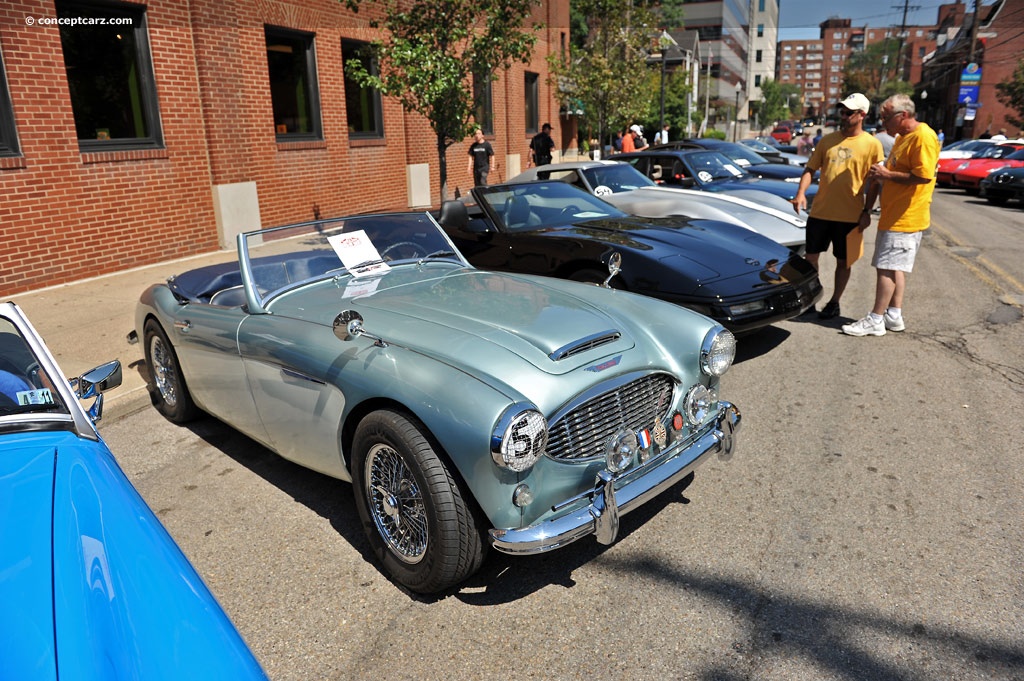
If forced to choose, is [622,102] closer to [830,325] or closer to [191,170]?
[191,170]

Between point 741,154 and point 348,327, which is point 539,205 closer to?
point 348,327

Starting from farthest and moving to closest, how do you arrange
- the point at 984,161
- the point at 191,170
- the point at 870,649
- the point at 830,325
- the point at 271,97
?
the point at 984,161 < the point at 271,97 < the point at 191,170 < the point at 830,325 < the point at 870,649

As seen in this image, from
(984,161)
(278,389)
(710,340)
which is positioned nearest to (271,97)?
(278,389)

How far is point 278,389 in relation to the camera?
3383mm

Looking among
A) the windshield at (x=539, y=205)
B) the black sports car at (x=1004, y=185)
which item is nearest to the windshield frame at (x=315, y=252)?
the windshield at (x=539, y=205)

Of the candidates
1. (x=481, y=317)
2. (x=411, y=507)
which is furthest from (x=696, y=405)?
(x=411, y=507)

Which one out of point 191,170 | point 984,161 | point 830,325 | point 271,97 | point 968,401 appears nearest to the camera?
point 968,401

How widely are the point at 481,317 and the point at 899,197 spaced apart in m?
4.44

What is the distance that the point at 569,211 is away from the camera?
6703 millimetres

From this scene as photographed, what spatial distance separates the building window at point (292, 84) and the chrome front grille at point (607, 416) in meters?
10.1

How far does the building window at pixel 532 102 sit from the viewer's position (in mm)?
22031

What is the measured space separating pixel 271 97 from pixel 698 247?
839 cm

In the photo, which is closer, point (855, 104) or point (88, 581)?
point (88, 581)

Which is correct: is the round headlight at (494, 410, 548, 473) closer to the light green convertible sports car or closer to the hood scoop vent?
the light green convertible sports car
